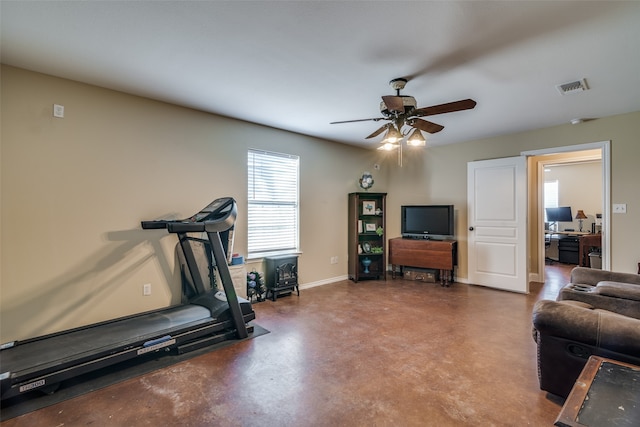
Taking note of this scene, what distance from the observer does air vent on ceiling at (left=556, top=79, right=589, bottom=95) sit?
9.24ft

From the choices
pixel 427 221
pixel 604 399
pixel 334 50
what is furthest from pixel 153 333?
pixel 427 221

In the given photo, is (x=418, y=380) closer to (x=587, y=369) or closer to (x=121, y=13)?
(x=587, y=369)

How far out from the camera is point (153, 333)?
251 cm

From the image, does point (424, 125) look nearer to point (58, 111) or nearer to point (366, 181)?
point (366, 181)

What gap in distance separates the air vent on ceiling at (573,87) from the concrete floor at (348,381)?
247 cm

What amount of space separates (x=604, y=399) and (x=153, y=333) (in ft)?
9.35

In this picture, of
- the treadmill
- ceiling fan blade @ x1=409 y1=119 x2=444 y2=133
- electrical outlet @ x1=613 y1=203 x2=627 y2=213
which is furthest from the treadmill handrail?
electrical outlet @ x1=613 y1=203 x2=627 y2=213

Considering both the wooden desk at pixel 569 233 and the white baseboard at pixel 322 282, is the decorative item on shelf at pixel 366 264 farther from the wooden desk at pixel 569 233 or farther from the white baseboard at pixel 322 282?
the wooden desk at pixel 569 233

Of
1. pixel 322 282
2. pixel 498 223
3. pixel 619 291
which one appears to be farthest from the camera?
pixel 322 282

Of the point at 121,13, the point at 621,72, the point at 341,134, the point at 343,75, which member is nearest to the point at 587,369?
the point at 343,75

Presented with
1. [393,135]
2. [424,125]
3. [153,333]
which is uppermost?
[424,125]

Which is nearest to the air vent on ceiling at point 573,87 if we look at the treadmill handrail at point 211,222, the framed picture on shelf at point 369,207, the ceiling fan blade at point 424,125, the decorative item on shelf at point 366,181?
the ceiling fan blade at point 424,125

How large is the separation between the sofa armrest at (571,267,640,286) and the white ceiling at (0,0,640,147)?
1.80 m

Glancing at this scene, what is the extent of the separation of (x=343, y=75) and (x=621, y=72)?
2434mm
